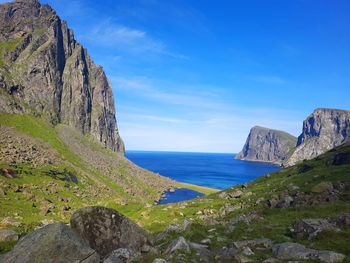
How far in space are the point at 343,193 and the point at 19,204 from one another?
86.1 m

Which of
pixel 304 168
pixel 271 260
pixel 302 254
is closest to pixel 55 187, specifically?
pixel 304 168

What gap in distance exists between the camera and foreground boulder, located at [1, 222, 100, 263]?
1834cm

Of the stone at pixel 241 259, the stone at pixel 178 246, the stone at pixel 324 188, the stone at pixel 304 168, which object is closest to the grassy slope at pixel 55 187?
the stone at pixel 178 246

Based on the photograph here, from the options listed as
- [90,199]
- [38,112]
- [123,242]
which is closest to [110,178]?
[90,199]

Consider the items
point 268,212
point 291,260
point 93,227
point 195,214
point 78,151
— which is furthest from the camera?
point 78,151

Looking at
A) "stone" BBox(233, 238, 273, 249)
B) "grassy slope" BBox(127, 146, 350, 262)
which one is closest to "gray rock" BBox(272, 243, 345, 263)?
"grassy slope" BBox(127, 146, 350, 262)

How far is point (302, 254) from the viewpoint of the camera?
2103 cm

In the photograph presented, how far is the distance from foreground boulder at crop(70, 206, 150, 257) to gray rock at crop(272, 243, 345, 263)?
36.2 ft

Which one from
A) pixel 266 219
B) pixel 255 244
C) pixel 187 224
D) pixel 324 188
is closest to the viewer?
pixel 255 244

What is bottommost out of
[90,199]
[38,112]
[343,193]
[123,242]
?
[90,199]

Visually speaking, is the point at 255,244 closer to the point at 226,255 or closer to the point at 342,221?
the point at 226,255

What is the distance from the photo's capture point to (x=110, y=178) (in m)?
179

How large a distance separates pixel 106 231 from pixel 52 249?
7.08 m

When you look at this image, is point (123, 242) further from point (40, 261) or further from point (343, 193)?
point (343, 193)
